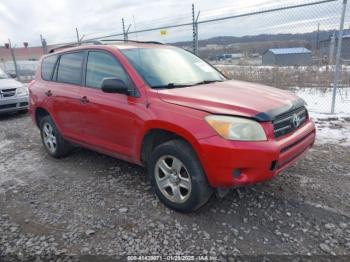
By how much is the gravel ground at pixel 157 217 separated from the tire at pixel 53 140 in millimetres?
478

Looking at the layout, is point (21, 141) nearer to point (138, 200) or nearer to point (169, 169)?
point (138, 200)

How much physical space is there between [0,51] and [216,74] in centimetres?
4109

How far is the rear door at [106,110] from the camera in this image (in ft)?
10.8

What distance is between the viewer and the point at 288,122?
2.90 metres

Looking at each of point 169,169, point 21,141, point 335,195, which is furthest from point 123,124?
point 21,141

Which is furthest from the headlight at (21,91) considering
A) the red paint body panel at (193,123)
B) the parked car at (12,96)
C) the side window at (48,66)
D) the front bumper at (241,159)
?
the front bumper at (241,159)

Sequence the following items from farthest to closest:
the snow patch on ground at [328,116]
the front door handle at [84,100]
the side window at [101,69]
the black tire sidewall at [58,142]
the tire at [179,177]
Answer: the snow patch on ground at [328,116] < the black tire sidewall at [58,142] < the front door handle at [84,100] < the side window at [101,69] < the tire at [179,177]

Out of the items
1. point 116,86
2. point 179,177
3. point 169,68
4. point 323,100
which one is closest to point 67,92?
point 116,86

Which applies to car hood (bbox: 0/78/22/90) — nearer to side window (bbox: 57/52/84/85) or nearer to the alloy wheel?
side window (bbox: 57/52/84/85)

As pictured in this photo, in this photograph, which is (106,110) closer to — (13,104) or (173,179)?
(173,179)

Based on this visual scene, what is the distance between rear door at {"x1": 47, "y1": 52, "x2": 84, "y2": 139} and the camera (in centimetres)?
405

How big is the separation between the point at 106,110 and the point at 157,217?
1.40m

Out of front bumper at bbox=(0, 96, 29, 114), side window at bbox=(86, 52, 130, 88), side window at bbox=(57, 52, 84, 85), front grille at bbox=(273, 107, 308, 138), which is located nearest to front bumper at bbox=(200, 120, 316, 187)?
front grille at bbox=(273, 107, 308, 138)

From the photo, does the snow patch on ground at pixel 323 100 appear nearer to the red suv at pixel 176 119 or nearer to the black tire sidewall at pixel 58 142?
the red suv at pixel 176 119
